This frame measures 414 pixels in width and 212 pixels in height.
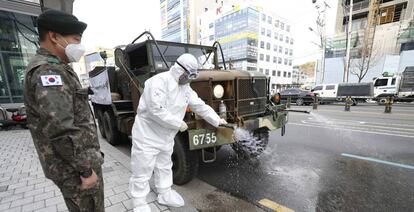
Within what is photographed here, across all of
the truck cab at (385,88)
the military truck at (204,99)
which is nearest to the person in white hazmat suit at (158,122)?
the military truck at (204,99)

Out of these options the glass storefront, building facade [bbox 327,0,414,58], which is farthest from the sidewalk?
building facade [bbox 327,0,414,58]

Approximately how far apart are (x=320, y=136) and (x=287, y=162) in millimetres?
2742

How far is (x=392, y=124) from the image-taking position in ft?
25.5

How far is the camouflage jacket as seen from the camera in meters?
1.23

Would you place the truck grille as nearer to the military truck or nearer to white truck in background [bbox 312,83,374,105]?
the military truck

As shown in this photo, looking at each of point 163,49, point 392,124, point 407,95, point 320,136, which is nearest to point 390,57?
point 407,95

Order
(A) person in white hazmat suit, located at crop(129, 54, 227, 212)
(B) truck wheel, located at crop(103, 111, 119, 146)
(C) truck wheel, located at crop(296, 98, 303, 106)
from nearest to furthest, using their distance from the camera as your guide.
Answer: (A) person in white hazmat suit, located at crop(129, 54, 227, 212)
(B) truck wheel, located at crop(103, 111, 119, 146)
(C) truck wheel, located at crop(296, 98, 303, 106)

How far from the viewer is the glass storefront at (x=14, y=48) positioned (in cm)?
786

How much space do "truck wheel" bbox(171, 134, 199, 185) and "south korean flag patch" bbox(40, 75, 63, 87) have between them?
205 cm

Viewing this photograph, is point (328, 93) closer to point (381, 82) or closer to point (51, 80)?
point (381, 82)

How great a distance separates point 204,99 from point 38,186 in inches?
108

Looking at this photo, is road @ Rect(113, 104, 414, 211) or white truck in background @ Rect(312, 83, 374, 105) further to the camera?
white truck in background @ Rect(312, 83, 374, 105)

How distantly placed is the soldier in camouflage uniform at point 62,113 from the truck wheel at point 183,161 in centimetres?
164

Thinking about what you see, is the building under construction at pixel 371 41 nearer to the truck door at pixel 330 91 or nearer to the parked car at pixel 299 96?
the truck door at pixel 330 91
